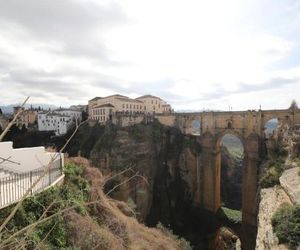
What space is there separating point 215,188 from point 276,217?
24.1m

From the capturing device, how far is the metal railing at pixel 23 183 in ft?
24.0

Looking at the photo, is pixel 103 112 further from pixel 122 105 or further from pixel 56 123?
pixel 56 123

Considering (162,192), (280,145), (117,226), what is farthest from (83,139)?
(117,226)

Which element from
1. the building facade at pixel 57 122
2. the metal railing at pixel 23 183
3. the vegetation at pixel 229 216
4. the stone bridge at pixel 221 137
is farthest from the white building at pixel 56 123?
the metal railing at pixel 23 183

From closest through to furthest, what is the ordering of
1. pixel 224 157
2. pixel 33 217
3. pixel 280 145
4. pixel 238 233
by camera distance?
pixel 33 217 → pixel 280 145 → pixel 238 233 → pixel 224 157

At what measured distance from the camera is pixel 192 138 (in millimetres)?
36844

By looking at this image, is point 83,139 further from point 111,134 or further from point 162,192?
point 162,192

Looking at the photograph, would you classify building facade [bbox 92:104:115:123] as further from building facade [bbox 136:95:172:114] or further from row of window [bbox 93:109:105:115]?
building facade [bbox 136:95:172:114]

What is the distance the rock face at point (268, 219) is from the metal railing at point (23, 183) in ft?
24.6

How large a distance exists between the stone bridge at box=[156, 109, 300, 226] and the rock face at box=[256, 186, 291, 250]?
42.2 feet

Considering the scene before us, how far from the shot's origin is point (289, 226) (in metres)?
8.94

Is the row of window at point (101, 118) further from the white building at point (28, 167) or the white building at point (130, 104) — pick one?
the white building at point (28, 167)

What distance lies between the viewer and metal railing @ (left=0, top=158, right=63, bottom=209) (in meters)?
7.30

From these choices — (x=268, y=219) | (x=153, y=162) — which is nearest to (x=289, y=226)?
(x=268, y=219)
